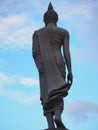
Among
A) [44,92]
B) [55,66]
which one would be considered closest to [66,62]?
[55,66]

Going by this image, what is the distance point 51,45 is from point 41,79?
0.93 metres

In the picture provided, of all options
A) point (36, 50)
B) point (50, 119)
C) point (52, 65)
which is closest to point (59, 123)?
point (50, 119)

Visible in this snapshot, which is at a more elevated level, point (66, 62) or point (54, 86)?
point (66, 62)

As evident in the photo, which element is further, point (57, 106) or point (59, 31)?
point (59, 31)

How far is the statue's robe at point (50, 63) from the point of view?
32.4 feet

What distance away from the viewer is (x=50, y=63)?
33.7 feet

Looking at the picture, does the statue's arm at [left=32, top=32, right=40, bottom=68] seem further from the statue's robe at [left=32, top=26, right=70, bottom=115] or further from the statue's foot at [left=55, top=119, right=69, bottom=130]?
the statue's foot at [left=55, top=119, right=69, bottom=130]

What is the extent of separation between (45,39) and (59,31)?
0.43 meters

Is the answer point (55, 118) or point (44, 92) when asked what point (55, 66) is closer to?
point (44, 92)

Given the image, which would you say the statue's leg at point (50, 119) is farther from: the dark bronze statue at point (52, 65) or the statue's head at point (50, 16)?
the statue's head at point (50, 16)

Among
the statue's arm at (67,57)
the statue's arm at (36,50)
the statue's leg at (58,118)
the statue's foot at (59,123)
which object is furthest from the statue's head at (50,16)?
the statue's foot at (59,123)

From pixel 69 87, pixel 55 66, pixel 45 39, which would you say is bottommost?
pixel 69 87

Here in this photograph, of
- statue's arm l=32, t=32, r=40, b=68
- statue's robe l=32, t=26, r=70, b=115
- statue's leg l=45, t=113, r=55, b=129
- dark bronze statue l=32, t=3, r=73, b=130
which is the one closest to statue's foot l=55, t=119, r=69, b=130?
dark bronze statue l=32, t=3, r=73, b=130

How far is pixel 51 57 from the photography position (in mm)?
10312
